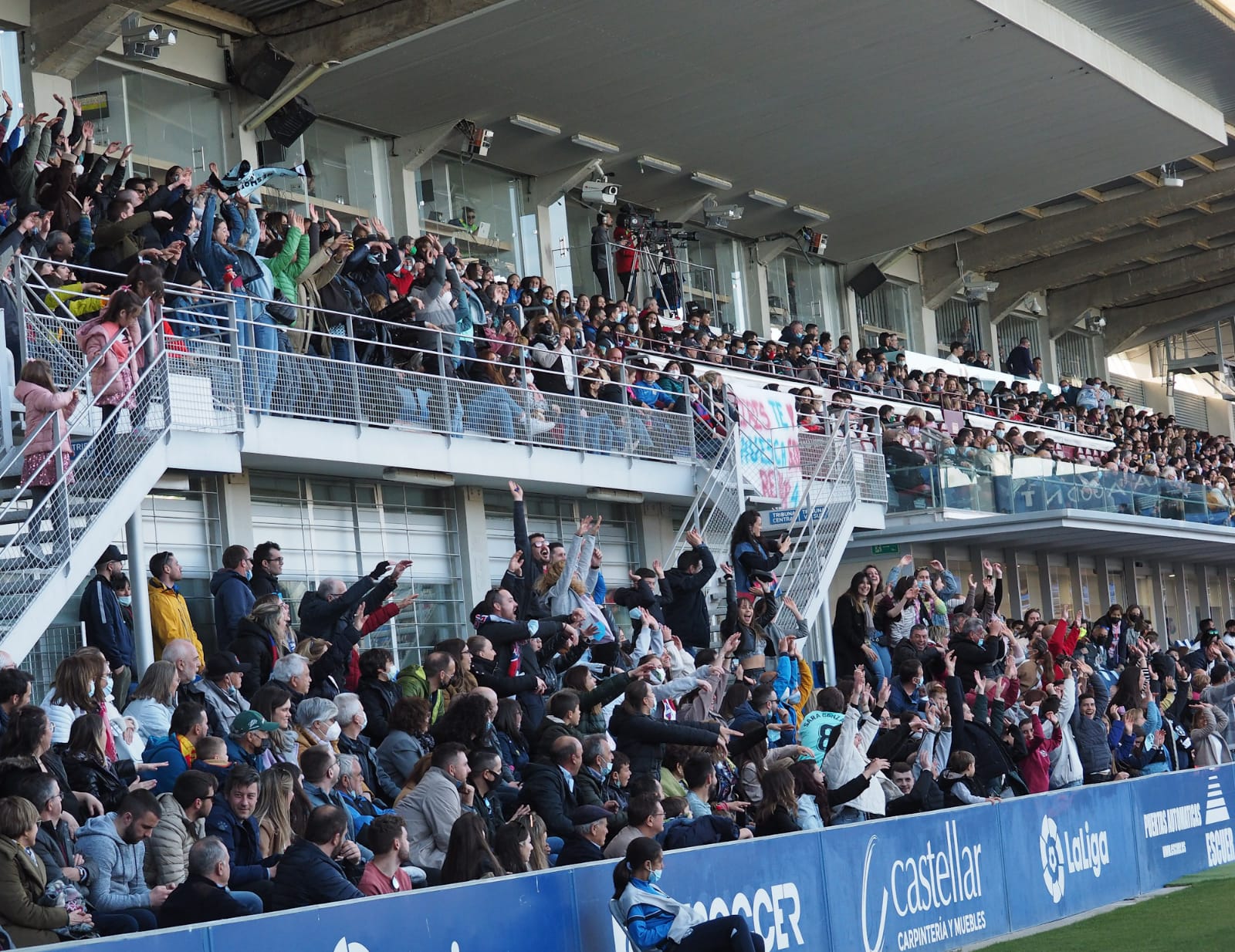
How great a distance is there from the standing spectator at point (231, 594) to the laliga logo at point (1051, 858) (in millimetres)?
5879

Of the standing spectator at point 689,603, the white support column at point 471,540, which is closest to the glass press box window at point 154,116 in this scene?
the white support column at point 471,540

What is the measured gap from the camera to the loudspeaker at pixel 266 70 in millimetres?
22047

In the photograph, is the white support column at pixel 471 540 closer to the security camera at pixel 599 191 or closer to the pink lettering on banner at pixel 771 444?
the pink lettering on banner at pixel 771 444

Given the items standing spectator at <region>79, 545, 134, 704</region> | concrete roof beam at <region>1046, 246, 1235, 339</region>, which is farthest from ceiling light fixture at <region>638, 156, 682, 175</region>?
concrete roof beam at <region>1046, 246, 1235, 339</region>

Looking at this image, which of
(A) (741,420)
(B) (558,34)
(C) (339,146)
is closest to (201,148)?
(C) (339,146)

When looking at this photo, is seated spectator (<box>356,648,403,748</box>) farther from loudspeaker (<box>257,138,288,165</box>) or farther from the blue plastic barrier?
loudspeaker (<box>257,138,288,165</box>)

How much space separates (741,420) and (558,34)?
260 inches

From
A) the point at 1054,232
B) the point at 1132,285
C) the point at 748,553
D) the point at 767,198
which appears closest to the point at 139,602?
the point at 748,553

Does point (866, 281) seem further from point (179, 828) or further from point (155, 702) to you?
point (179, 828)

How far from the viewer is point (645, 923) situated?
816 centimetres

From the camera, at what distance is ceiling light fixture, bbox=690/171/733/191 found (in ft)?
96.8

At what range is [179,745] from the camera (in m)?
8.45

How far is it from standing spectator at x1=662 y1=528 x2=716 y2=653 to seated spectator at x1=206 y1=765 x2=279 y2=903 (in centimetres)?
761

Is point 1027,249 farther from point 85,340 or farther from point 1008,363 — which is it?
point 85,340
